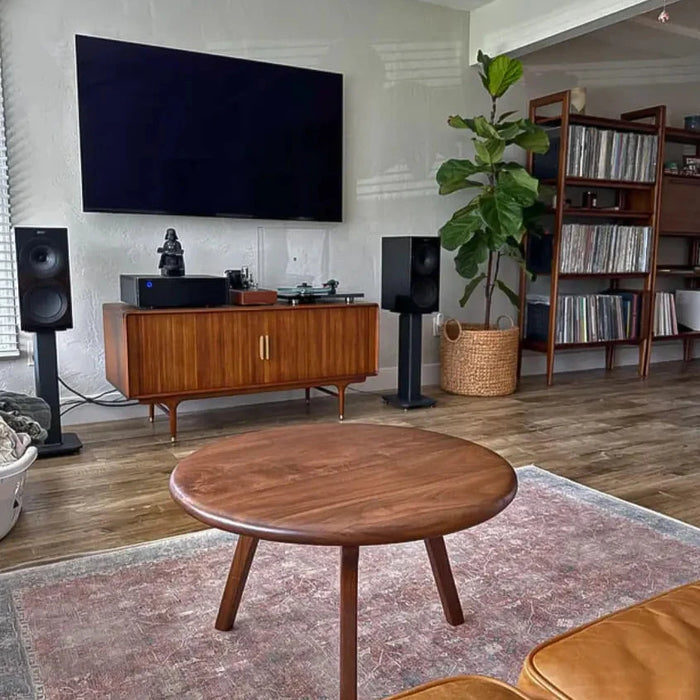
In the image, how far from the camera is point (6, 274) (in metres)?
3.14

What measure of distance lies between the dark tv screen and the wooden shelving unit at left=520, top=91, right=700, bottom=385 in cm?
142

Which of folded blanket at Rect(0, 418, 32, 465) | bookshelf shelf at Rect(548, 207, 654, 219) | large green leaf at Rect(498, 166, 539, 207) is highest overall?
large green leaf at Rect(498, 166, 539, 207)

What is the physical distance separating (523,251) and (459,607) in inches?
129

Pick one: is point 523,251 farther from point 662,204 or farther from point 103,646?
point 103,646

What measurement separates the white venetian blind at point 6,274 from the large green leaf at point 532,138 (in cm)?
259

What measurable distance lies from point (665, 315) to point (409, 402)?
2.42 metres

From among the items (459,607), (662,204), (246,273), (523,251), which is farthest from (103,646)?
(662,204)

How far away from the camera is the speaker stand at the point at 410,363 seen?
3.69 meters

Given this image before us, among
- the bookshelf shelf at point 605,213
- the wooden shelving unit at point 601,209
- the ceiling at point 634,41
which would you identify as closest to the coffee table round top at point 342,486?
the wooden shelving unit at point 601,209

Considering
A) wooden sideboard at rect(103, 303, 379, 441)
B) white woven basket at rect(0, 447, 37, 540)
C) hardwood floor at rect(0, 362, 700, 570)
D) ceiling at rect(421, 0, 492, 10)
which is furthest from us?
ceiling at rect(421, 0, 492, 10)

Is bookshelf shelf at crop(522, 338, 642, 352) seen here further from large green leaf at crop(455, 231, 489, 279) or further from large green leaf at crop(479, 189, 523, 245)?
large green leaf at crop(479, 189, 523, 245)

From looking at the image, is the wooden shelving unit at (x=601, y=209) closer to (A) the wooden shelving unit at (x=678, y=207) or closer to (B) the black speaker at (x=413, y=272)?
(A) the wooden shelving unit at (x=678, y=207)

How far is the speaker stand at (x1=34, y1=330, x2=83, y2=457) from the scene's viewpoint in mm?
2791

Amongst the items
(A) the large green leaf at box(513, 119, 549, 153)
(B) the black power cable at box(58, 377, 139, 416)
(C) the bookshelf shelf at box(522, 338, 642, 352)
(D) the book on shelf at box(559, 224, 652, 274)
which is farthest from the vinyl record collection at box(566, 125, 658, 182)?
(B) the black power cable at box(58, 377, 139, 416)
